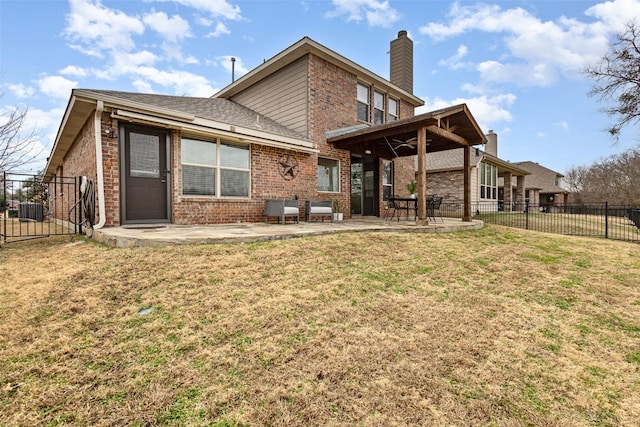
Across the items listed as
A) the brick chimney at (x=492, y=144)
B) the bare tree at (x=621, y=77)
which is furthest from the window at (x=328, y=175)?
the brick chimney at (x=492, y=144)

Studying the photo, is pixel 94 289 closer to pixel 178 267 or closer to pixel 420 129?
pixel 178 267

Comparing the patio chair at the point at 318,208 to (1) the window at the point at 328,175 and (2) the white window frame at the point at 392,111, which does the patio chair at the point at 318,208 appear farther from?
(2) the white window frame at the point at 392,111

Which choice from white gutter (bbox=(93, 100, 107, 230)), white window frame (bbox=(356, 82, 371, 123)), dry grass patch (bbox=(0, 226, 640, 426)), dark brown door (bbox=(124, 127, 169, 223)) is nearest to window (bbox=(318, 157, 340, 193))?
white window frame (bbox=(356, 82, 371, 123))

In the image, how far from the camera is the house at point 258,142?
602 cm

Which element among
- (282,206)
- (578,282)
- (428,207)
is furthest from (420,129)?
(578,282)

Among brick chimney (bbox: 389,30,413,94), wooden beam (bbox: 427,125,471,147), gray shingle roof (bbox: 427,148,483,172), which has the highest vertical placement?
brick chimney (bbox: 389,30,413,94)

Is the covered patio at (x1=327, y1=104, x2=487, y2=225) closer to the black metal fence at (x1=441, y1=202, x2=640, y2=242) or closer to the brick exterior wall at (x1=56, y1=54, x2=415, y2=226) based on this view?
the brick exterior wall at (x1=56, y1=54, x2=415, y2=226)

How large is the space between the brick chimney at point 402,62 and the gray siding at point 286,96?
5752 millimetres

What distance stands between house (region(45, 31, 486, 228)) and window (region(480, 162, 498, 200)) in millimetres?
7009

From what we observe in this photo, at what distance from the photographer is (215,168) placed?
7336 mm

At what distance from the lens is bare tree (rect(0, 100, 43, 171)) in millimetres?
9914

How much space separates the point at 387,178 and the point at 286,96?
4.99 meters

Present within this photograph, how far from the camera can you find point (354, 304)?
3166 millimetres

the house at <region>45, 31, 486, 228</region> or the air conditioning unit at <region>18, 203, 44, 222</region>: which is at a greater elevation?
the house at <region>45, 31, 486, 228</region>
